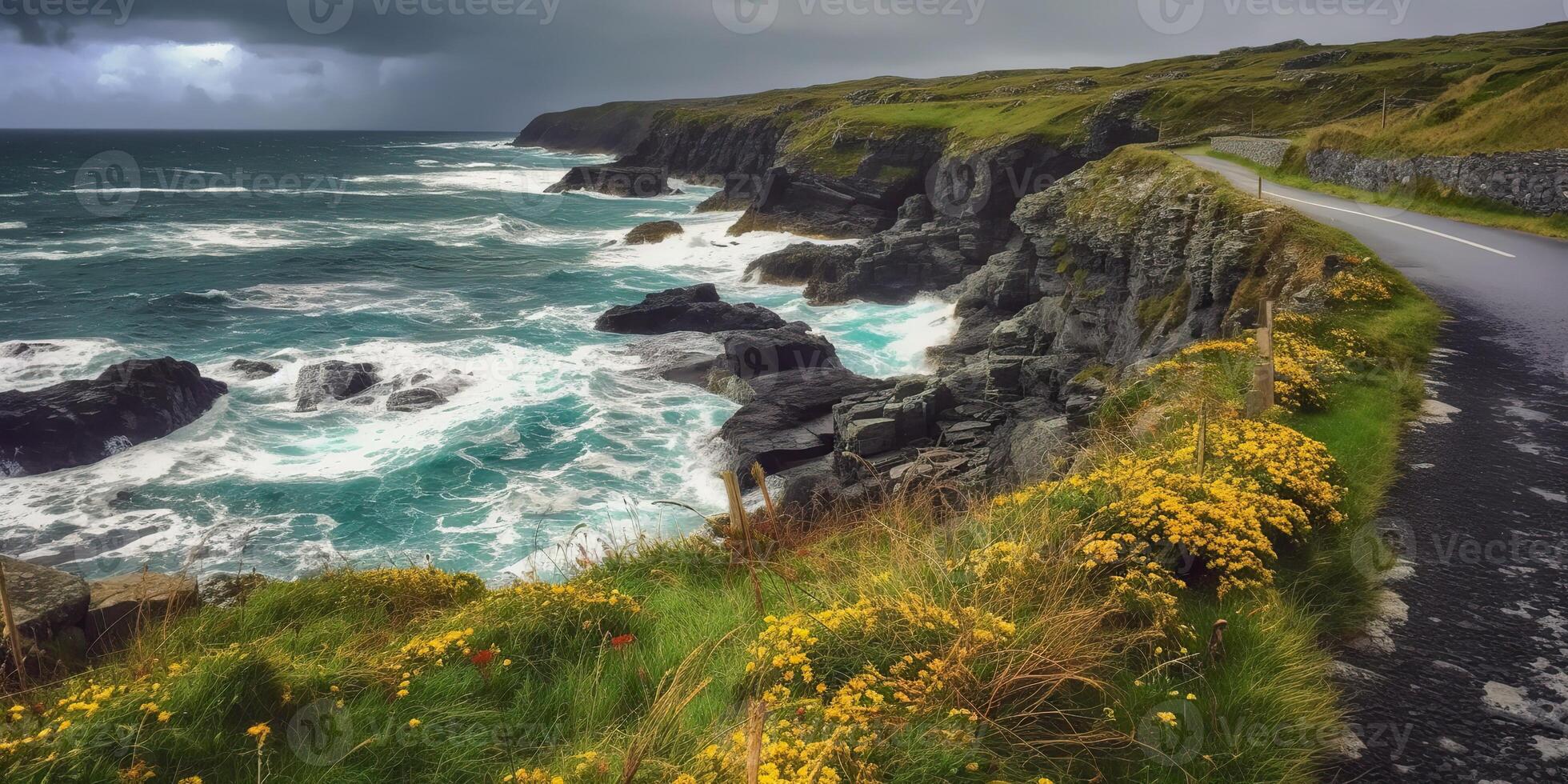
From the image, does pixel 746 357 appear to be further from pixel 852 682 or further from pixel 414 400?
pixel 852 682

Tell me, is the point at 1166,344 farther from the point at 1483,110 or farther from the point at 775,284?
the point at 775,284

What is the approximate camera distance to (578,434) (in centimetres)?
2362

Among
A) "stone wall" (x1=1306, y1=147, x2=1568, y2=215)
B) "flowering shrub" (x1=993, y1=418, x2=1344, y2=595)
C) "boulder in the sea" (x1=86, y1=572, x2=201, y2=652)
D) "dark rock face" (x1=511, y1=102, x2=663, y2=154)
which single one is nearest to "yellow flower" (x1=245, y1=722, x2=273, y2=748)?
"boulder in the sea" (x1=86, y1=572, x2=201, y2=652)

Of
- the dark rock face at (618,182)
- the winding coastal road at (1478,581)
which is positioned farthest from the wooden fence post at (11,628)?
the dark rock face at (618,182)

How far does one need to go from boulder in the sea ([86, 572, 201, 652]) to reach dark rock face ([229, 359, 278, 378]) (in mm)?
24113

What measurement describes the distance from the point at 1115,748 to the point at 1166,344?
15496 mm

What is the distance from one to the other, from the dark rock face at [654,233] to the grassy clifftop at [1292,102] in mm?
10797

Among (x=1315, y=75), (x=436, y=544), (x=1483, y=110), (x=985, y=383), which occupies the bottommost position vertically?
(x=436, y=544)

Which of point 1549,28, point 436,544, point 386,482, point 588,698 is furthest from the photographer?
point 1549,28

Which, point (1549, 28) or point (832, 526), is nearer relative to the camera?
point (832, 526)

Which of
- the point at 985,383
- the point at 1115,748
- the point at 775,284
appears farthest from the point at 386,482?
the point at 775,284

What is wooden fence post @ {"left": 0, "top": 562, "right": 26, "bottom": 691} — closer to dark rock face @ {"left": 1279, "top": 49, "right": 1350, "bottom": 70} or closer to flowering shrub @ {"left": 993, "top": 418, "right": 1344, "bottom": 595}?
flowering shrub @ {"left": 993, "top": 418, "right": 1344, "bottom": 595}

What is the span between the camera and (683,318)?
3512 cm

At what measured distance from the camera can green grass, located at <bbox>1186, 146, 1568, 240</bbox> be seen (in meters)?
17.4
